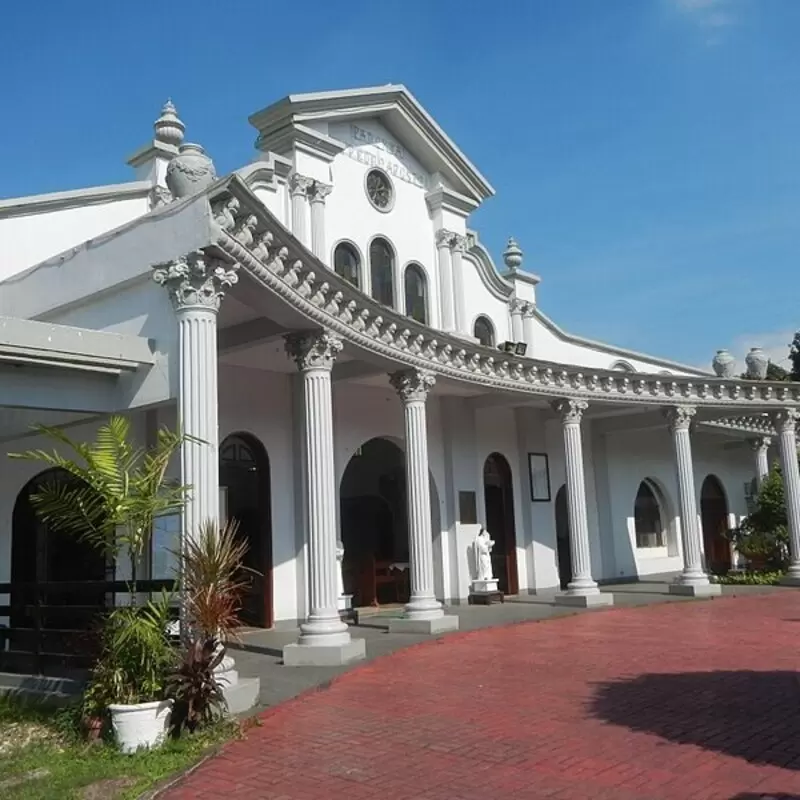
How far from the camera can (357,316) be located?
13266 millimetres

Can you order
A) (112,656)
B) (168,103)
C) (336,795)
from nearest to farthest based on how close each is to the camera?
1. (336,795)
2. (112,656)
3. (168,103)

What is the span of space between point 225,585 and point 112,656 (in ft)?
3.67

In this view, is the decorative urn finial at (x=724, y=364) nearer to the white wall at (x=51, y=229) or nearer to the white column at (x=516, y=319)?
the white column at (x=516, y=319)

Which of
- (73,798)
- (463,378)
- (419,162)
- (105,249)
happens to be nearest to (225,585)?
(73,798)

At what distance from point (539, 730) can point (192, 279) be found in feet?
18.4

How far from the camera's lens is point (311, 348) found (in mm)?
12227

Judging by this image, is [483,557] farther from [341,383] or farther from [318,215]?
[318,215]

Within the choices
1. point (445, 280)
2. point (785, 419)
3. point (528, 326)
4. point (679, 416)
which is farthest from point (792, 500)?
point (445, 280)

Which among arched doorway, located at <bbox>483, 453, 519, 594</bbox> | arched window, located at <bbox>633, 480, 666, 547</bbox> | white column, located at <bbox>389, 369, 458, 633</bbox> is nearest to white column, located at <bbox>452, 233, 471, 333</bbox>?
arched doorway, located at <bbox>483, 453, 519, 594</bbox>

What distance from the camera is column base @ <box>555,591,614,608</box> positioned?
17.9 meters

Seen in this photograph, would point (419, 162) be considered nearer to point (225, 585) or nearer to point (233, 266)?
point (233, 266)

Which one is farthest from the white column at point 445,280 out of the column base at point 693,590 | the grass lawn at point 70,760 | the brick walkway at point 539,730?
the grass lawn at point 70,760

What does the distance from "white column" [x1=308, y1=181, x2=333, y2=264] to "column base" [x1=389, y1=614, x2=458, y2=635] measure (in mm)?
6586

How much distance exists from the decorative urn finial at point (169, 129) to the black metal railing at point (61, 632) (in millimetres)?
9410
